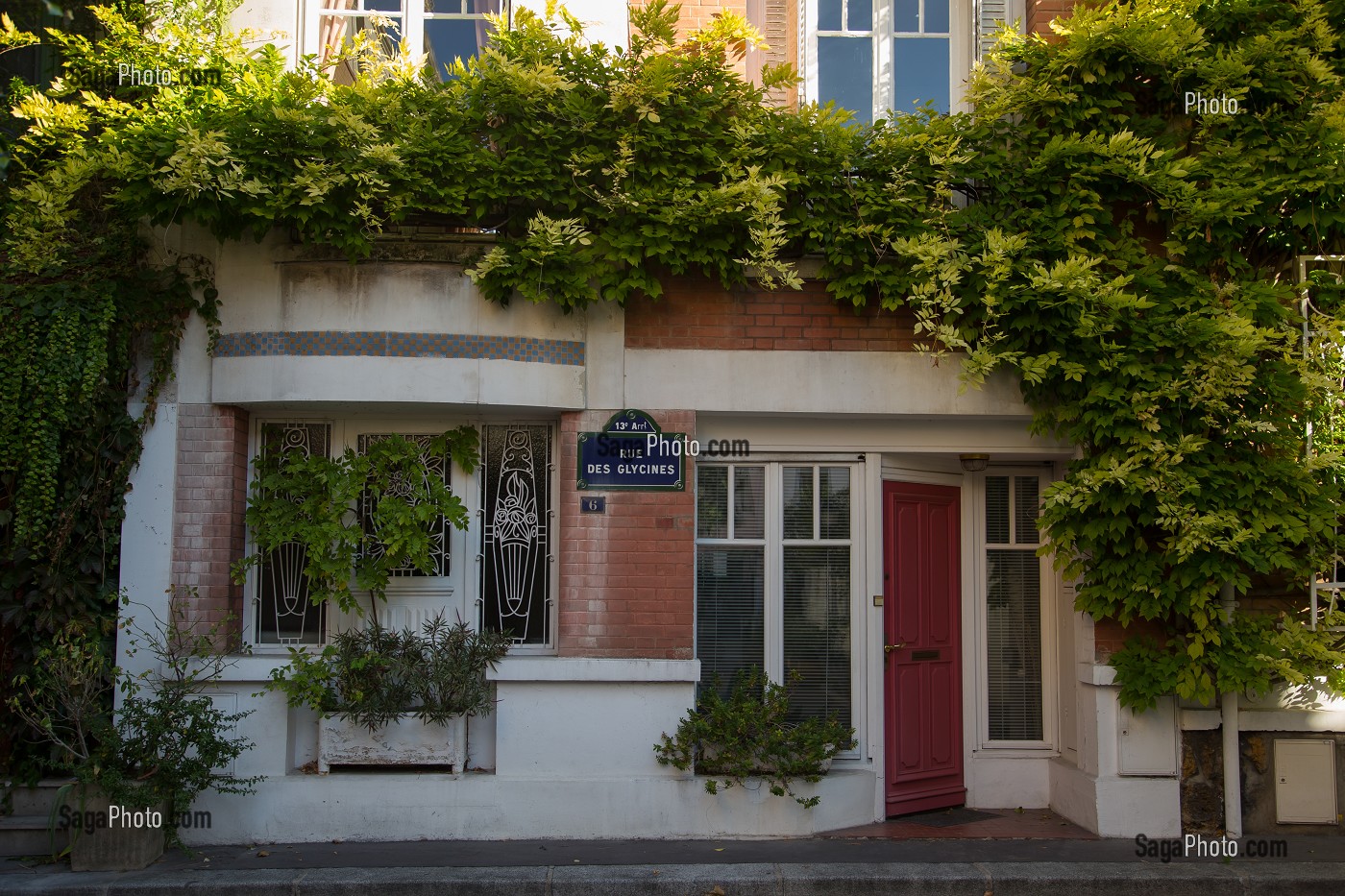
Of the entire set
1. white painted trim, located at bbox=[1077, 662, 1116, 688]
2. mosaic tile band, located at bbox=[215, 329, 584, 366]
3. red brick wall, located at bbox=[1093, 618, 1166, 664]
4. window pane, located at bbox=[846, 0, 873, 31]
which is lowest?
white painted trim, located at bbox=[1077, 662, 1116, 688]

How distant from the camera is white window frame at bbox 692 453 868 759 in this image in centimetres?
729

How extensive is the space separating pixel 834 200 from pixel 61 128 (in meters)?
4.86

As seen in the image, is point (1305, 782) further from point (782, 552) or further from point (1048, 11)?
point (1048, 11)

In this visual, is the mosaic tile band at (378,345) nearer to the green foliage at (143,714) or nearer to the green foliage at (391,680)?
the green foliage at (143,714)

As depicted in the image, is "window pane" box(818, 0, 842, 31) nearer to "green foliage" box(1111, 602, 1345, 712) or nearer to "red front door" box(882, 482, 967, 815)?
"red front door" box(882, 482, 967, 815)

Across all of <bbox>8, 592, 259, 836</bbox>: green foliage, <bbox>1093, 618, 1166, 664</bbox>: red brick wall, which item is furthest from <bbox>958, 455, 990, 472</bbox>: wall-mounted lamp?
<bbox>8, 592, 259, 836</bbox>: green foliage

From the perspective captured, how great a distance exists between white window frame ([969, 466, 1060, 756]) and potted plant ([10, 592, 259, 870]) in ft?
16.6

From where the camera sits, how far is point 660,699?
682 centimetres

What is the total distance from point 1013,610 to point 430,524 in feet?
14.2

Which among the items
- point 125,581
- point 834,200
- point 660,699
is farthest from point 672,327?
point 125,581

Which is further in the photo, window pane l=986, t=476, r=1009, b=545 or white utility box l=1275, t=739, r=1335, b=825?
window pane l=986, t=476, r=1009, b=545

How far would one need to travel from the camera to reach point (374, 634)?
6.82m

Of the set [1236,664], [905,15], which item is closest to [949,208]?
[905,15]

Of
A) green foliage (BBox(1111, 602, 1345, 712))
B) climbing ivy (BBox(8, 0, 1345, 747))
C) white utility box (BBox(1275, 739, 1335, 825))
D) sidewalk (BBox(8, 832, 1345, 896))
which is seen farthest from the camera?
white utility box (BBox(1275, 739, 1335, 825))
